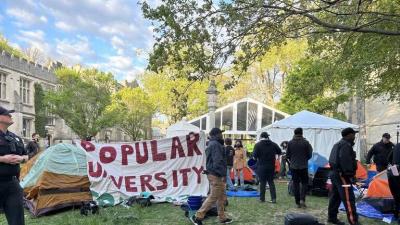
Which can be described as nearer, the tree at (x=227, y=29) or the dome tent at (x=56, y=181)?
the tree at (x=227, y=29)

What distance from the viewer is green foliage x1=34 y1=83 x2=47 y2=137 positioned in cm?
4194

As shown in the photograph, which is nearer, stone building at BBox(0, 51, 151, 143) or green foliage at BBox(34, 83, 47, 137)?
stone building at BBox(0, 51, 151, 143)

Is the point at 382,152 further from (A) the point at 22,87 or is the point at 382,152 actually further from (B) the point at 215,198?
(A) the point at 22,87

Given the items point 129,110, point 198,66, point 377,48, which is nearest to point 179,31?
point 198,66

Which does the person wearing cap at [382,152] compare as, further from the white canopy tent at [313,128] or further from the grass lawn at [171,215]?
the white canopy tent at [313,128]

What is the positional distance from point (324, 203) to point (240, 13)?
240 inches

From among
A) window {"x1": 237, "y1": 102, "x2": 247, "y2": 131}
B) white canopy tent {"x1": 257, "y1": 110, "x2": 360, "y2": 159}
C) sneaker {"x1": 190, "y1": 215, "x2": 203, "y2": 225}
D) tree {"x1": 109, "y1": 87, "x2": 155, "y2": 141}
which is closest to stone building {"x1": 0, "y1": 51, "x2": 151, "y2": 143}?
tree {"x1": 109, "y1": 87, "x2": 155, "y2": 141}

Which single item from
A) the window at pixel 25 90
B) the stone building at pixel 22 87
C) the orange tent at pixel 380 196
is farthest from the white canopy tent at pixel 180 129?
the window at pixel 25 90

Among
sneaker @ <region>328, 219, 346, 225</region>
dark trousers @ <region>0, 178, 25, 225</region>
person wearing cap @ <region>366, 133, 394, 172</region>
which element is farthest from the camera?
person wearing cap @ <region>366, 133, 394, 172</region>

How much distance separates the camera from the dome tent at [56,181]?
9797mm

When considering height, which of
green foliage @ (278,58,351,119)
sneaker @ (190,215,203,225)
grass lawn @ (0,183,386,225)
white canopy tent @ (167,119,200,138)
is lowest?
grass lawn @ (0,183,386,225)

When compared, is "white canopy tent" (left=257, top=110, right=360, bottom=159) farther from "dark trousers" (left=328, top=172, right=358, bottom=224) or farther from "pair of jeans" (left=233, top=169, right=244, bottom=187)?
"dark trousers" (left=328, top=172, right=358, bottom=224)

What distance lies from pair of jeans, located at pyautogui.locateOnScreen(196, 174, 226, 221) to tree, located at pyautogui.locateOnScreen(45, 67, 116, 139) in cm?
3332

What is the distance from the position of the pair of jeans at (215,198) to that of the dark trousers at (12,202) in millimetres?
3410
